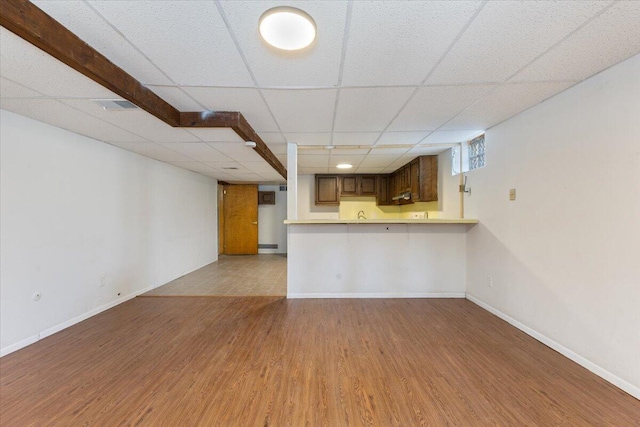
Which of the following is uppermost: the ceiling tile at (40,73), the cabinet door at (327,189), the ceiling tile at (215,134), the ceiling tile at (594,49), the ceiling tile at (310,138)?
the ceiling tile at (594,49)

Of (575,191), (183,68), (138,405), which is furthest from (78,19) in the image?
(575,191)

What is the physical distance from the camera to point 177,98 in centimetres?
218

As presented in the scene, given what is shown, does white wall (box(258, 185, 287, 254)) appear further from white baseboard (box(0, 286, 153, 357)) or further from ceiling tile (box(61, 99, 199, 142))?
ceiling tile (box(61, 99, 199, 142))

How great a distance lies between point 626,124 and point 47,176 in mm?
5023

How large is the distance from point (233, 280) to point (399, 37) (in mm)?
4419

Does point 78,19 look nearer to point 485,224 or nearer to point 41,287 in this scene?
point 41,287

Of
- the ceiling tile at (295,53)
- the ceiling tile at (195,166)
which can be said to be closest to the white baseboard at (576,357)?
the ceiling tile at (295,53)

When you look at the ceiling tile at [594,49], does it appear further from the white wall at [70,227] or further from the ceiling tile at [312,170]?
the white wall at [70,227]

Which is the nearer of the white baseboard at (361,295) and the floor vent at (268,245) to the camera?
the white baseboard at (361,295)

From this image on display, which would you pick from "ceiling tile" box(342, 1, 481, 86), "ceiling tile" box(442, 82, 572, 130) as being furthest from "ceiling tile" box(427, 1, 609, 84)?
"ceiling tile" box(442, 82, 572, 130)

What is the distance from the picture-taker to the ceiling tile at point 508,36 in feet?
4.09

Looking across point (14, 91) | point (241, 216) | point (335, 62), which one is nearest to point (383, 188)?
point (241, 216)

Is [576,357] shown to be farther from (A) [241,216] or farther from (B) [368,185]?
(A) [241,216]

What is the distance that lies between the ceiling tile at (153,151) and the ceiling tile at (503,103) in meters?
3.84
